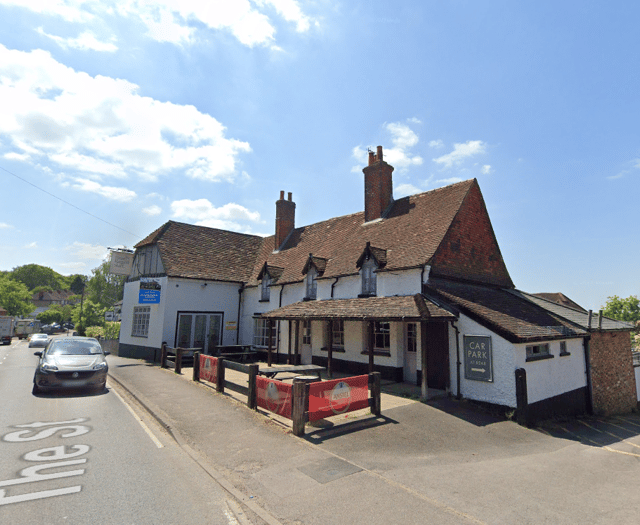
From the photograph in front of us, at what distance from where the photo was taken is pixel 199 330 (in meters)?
21.3

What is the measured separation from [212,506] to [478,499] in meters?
3.79

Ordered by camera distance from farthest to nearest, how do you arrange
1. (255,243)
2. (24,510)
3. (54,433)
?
(255,243) < (54,433) < (24,510)

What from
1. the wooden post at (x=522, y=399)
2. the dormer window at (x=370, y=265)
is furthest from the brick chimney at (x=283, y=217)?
the wooden post at (x=522, y=399)

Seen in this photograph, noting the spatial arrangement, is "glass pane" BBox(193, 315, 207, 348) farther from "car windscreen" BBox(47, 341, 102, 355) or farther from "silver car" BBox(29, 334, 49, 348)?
"silver car" BBox(29, 334, 49, 348)

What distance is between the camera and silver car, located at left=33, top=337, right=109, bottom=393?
10.8 metres

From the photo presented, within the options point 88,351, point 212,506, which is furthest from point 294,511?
point 88,351

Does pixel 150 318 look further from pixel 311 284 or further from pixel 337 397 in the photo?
pixel 337 397

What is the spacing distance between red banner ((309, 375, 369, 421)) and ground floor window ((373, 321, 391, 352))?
16.5 feet

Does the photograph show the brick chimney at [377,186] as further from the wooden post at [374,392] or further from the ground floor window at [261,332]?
the wooden post at [374,392]

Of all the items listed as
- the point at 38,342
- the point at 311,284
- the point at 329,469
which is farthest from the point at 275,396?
the point at 38,342

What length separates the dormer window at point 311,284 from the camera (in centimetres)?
1829

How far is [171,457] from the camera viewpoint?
6500 mm

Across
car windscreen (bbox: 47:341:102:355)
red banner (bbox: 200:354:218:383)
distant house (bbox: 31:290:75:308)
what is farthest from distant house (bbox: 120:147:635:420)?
distant house (bbox: 31:290:75:308)

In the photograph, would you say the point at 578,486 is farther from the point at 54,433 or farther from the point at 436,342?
the point at 54,433
